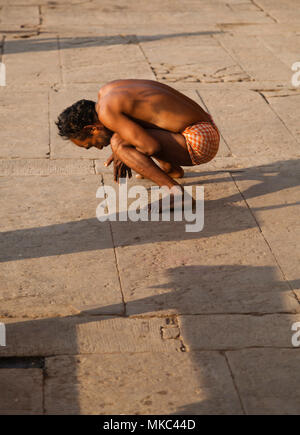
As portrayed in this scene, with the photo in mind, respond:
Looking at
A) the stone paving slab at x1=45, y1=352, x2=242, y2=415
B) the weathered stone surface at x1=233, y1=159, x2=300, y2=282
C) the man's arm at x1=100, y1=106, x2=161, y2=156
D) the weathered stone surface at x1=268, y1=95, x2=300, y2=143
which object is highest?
the man's arm at x1=100, y1=106, x2=161, y2=156

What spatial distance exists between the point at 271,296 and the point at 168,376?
3.07 ft

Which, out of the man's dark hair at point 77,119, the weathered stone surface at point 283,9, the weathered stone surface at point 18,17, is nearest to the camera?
the man's dark hair at point 77,119

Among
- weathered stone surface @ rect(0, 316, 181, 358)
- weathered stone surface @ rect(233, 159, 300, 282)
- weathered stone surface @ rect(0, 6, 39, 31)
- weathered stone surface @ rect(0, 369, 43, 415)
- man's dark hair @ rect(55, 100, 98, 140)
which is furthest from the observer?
weathered stone surface @ rect(0, 6, 39, 31)

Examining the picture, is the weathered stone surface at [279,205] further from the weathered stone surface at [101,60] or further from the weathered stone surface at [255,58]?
the weathered stone surface at [101,60]

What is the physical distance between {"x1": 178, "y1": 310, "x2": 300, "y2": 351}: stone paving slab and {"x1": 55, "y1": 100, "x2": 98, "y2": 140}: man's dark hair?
5.37 ft

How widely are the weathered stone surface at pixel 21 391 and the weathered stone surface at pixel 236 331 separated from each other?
80 centimetres

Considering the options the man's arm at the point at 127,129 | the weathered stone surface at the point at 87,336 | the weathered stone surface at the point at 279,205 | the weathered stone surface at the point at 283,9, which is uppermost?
the man's arm at the point at 127,129

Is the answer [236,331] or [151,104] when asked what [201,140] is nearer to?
[151,104]

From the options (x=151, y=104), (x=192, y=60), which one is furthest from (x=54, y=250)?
(x=192, y=60)

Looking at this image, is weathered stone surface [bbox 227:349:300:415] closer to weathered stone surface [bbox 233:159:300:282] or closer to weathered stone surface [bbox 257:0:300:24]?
weathered stone surface [bbox 233:159:300:282]

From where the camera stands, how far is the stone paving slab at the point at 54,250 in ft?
12.6

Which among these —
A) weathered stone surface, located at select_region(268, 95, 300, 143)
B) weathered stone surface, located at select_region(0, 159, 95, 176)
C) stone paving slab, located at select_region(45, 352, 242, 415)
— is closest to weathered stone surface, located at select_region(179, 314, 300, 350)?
stone paving slab, located at select_region(45, 352, 242, 415)

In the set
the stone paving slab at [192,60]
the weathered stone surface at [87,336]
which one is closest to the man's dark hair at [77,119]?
the weathered stone surface at [87,336]

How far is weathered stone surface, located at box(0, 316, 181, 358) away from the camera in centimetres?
344
